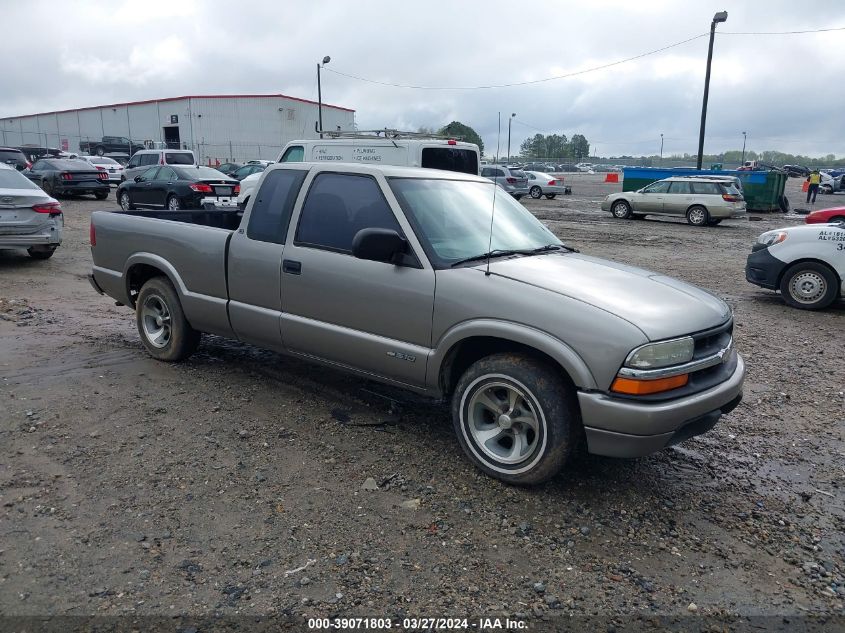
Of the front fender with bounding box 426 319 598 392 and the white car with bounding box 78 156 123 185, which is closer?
the front fender with bounding box 426 319 598 392

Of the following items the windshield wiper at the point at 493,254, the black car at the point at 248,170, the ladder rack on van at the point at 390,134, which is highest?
the ladder rack on van at the point at 390,134

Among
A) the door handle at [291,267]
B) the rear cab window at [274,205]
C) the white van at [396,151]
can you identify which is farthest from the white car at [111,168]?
the door handle at [291,267]

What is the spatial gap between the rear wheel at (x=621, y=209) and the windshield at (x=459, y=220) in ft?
67.0

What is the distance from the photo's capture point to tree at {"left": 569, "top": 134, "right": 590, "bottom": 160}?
306 feet

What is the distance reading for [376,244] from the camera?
4.12m

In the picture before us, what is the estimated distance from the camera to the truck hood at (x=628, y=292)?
3.67 m

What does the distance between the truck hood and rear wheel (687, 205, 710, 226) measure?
788 inches

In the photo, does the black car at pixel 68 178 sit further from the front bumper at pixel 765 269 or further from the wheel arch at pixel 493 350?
the wheel arch at pixel 493 350

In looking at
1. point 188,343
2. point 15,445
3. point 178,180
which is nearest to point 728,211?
point 178,180

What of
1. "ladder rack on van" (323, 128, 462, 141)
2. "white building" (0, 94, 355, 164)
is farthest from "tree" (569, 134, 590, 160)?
"ladder rack on van" (323, 128, 462, 141)

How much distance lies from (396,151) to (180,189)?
25.1 feet

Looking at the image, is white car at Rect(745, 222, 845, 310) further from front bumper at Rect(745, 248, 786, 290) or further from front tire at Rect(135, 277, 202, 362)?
front tire at Rect(135, 277, 202, 362)

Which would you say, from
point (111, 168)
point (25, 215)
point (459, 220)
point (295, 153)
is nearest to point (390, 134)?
point (295, 153)

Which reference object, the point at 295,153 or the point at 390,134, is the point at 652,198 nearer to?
the point at 390,134
